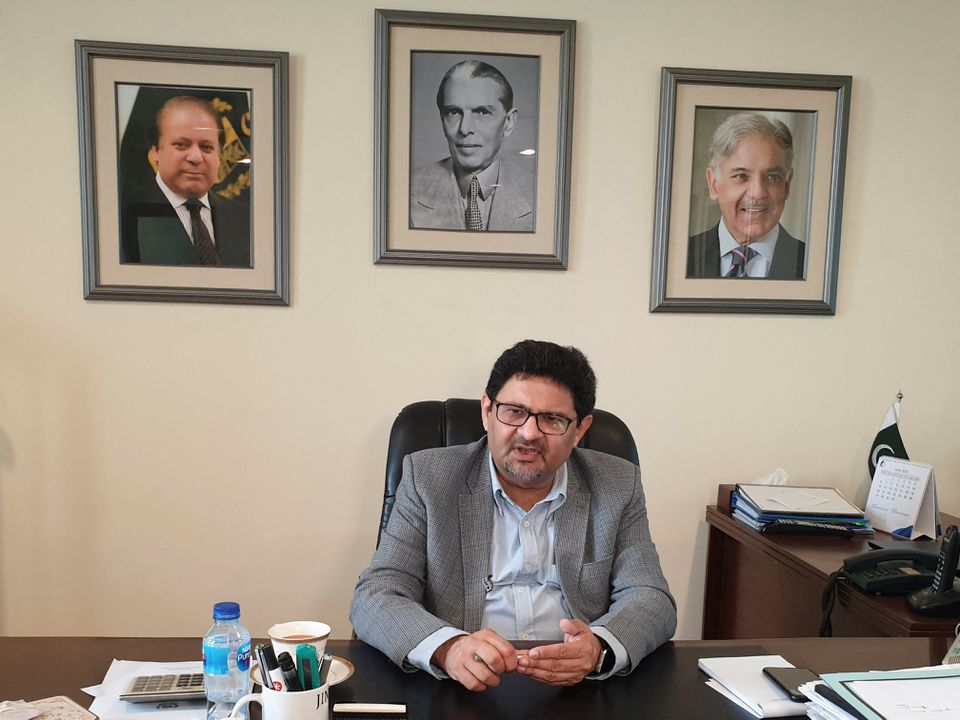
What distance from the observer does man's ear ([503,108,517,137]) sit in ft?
7.90

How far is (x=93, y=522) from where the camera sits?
2.42 m

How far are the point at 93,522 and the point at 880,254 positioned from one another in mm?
2741

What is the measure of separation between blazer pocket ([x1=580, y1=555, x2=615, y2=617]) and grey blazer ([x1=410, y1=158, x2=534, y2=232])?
3.97ft

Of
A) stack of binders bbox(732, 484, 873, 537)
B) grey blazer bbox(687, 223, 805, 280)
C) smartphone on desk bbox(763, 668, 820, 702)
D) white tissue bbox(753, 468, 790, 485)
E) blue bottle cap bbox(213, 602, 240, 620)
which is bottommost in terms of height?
stack of binders bbox(732, 484, 873, 537)

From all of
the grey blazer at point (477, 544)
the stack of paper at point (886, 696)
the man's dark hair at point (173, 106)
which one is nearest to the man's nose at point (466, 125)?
the man's dark hair at point (173, 106)

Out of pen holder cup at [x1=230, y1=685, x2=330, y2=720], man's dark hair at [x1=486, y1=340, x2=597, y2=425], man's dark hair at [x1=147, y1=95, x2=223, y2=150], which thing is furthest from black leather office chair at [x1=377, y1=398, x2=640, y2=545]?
man's dark hair at [x1=147, y1=95, x2=223, y2=150]

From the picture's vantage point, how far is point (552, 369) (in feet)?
5.20

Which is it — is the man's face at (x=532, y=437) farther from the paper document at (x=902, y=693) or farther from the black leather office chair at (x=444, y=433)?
the paper document at (x=902, y=693)

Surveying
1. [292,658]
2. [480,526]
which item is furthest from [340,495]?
[292,658]

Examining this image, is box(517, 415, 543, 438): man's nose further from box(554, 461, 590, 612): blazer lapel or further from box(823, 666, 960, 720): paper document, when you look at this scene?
box(823, 666, 960, 720): paper document

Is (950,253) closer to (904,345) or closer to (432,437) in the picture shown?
(904,345)

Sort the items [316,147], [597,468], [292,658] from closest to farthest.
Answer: [292,658] → [597,468] → [316,147]

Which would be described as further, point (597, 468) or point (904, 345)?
point (904, 345)

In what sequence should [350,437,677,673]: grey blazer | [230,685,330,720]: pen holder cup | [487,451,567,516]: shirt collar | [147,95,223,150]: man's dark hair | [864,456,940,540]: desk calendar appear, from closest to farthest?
[230,685,330,720]: pen holder cup → [350,437,677,673]: grey blazer → [487,451,567,516]: shirt collar → [864,456,940,540]: desk calendar → [147,95,223,150]: man's dark hair
